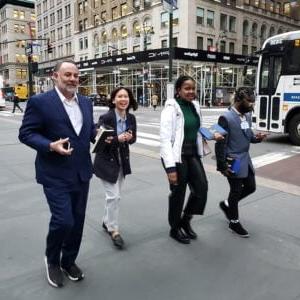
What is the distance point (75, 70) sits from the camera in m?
3.02

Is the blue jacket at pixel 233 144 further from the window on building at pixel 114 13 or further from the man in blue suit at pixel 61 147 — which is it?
the window on building at pixel 114 13

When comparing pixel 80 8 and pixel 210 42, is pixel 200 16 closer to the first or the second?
pixel 210 42

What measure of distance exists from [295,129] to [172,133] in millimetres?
8697

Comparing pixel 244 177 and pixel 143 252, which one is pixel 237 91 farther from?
pixel 143 252

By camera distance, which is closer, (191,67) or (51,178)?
(51,178)

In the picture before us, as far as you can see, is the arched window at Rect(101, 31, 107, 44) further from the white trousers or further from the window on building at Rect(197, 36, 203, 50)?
the white trousers

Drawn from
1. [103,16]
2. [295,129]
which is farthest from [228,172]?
[103,16]

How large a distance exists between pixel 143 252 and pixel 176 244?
0.40 meters

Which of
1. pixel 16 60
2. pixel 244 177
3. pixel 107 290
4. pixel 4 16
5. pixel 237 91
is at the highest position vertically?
pixel 4 16

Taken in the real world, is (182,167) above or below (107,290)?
above

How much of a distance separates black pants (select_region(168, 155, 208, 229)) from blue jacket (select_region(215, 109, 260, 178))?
313 millimetres

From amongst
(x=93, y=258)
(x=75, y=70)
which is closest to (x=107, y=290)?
(x=93, y=258)

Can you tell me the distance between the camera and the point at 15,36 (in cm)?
9400

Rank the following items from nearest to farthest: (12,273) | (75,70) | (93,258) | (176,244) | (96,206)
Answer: (75,70) < (12,273) < (93,258) < (176,244) < (96,206)
